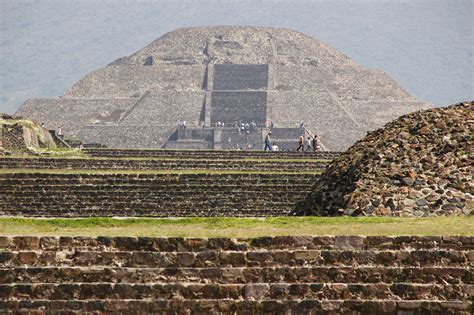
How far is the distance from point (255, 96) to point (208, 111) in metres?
4.39

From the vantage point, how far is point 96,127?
254ft

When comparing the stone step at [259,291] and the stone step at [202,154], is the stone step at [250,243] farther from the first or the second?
the stone step at [202,154]

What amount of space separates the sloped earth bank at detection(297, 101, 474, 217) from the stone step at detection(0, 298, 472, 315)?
5.98 metres

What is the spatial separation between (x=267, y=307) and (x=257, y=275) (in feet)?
1.04

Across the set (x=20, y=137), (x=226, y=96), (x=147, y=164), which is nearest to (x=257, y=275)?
(x=147, y=164)

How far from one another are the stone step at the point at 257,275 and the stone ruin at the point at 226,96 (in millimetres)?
58457

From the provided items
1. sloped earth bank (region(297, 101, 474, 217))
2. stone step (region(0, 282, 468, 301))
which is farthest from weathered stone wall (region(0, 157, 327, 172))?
stone step (region(0, 282, 468, 301))

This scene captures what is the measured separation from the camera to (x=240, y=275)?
11.2m

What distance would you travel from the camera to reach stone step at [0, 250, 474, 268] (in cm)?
1138

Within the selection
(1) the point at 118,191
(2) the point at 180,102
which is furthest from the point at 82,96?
(1) the point at 118,191

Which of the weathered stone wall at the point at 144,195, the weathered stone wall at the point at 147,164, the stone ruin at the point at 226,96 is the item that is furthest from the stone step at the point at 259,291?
the stone ruin at the point at 226,96

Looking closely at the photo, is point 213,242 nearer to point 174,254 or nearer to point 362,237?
point 174,254

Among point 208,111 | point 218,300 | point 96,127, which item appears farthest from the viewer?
point 208,111

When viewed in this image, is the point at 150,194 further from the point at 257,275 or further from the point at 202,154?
the point at 257,275
